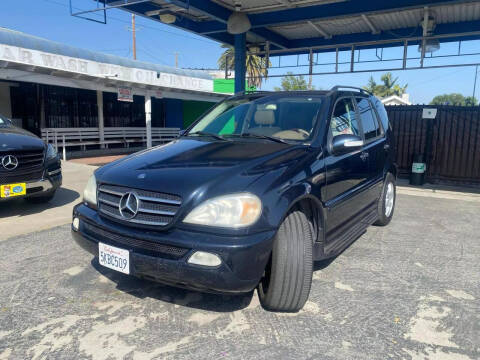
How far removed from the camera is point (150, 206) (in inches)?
96.9

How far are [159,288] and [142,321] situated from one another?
50cm

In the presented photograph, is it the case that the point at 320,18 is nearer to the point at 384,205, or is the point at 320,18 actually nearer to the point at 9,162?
the point at 384,205

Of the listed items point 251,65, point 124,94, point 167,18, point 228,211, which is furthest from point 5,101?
point 251,65

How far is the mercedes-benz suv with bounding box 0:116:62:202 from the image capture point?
4.95 m

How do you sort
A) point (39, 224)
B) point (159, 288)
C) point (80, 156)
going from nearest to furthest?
1. point (159, 288)
2. point (39, 224)
3. point (80, 156)

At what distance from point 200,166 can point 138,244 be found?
2.30ft

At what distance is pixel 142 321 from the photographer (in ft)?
8.62

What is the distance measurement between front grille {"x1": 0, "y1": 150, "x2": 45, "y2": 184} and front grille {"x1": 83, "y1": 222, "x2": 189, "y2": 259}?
2.97m

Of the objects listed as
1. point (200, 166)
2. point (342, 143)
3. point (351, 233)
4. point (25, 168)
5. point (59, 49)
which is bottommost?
point (351, 233)

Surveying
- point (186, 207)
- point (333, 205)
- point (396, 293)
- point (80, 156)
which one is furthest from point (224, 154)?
point (80, 156)

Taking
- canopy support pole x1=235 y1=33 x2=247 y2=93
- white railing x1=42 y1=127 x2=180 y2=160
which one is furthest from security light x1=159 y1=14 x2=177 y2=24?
white railing x1=42 y1=127 x2=180 y2=160

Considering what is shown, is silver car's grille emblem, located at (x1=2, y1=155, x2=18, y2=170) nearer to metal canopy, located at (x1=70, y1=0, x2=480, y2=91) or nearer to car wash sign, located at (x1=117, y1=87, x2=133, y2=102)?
metal canopy, located at (x1=70, y1=0, x2=480, y2=91)

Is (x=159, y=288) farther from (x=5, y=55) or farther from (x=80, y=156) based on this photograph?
(x=5, y=55)

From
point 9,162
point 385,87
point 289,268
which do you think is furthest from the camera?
point 385,87
